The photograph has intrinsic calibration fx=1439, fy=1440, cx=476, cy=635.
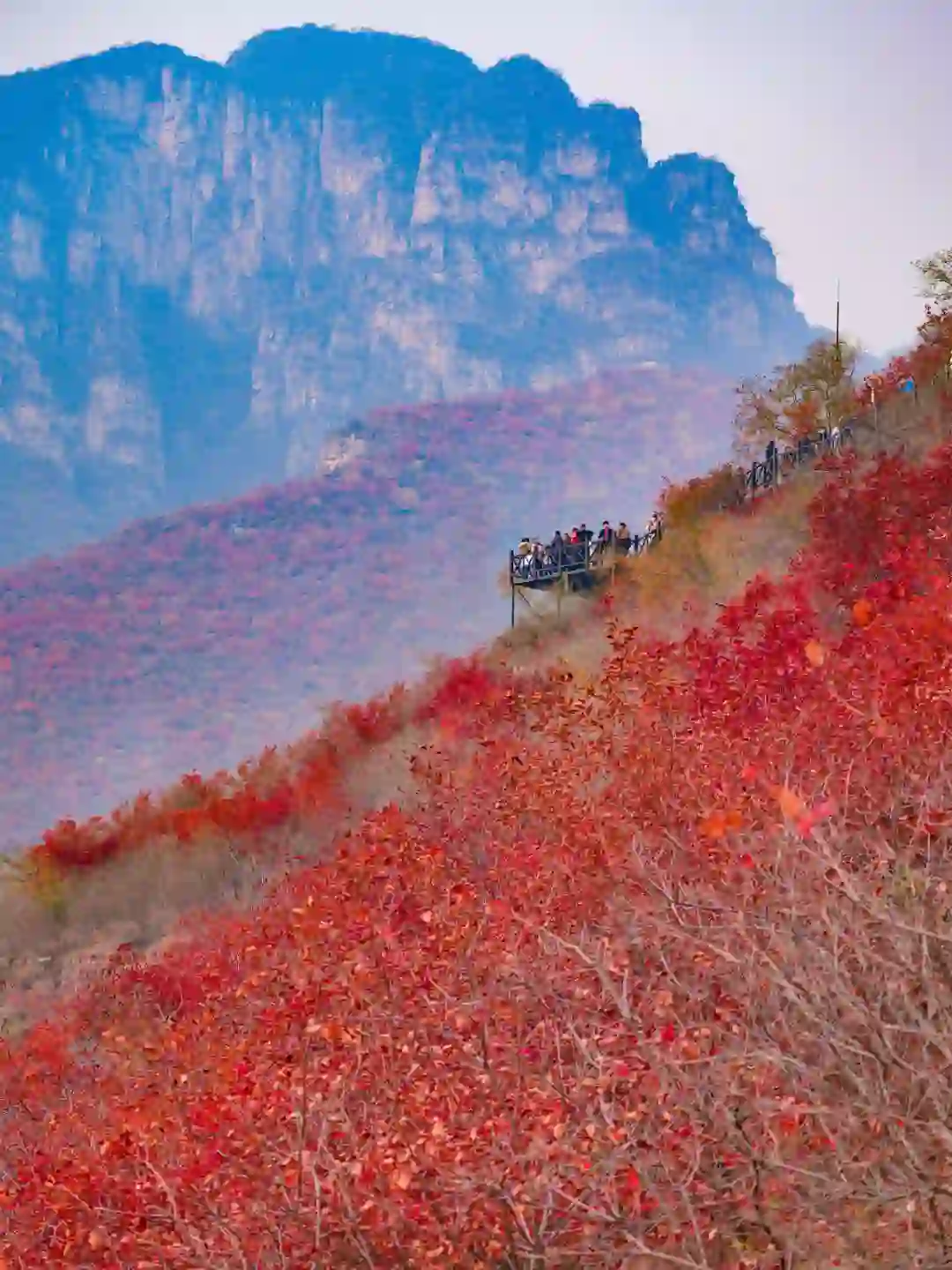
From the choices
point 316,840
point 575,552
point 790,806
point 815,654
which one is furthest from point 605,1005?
point 575,552

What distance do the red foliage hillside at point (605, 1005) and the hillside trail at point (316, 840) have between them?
252 cm

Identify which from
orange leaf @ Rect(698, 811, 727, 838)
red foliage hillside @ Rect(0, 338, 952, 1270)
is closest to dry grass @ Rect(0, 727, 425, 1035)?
red foliage hillside @ Rect(0, 338, 952, 1270)

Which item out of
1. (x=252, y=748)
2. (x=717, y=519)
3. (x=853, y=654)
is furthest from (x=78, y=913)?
(x=252, y=748)

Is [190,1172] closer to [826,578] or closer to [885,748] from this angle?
[885,748]

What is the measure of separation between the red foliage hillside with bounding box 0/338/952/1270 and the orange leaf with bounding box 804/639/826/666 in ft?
0.23

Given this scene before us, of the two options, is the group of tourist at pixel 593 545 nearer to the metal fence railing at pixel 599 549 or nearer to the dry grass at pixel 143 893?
the metal fence railing at pixel 599 549

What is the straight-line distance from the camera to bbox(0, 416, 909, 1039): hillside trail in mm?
25578

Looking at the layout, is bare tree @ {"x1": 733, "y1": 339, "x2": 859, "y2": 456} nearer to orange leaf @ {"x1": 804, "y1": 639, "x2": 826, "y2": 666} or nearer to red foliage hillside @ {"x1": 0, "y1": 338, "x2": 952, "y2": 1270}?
red foliage hillside @ {"x1": 0, "y1": 338, "x2": 952, "y2": 1270}

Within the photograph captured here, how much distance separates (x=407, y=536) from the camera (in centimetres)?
13812

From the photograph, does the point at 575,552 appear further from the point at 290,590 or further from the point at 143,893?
the point at 290,590

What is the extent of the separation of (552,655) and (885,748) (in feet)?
55.3

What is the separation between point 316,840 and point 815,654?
13.5 metres

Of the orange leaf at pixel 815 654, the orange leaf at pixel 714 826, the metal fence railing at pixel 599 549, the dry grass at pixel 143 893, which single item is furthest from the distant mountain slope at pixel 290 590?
the orange leaf at pixel 714 826

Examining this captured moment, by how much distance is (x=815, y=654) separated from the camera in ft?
54.9
